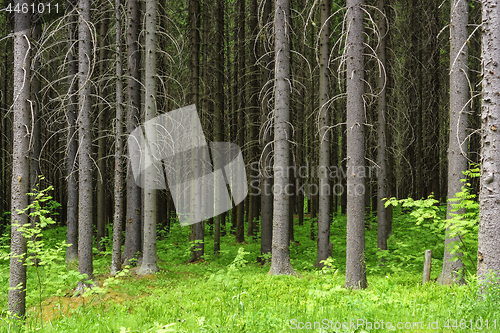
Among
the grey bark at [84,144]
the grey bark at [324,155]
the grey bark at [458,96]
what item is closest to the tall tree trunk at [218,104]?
the grey bark at [324,155]

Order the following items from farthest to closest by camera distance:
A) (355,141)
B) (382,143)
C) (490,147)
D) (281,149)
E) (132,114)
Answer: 1. (382,143)
2. (132,114)
3. (281,149)
4. (355,141)
5. (490,147)

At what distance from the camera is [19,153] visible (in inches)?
229

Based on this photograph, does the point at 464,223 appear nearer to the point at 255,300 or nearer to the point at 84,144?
the point at 255,300

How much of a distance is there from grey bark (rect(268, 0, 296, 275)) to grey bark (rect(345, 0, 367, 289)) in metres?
2.54

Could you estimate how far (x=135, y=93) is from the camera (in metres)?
11.3

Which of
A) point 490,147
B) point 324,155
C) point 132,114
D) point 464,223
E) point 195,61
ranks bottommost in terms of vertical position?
point 464,223

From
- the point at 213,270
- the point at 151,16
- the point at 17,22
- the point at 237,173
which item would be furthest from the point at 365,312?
the point at 237,173

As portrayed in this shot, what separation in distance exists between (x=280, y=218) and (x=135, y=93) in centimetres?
627

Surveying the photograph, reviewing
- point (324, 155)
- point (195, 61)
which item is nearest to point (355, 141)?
point (324, 155)

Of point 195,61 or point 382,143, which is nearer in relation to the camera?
point 382,143

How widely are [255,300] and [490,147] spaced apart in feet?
14.9

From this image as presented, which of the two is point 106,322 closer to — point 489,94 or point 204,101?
point 489,94

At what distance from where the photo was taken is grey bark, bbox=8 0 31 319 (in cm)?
573

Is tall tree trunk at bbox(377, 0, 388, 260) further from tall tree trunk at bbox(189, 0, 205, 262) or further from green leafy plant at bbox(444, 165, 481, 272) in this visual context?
tall tree trunk at bbox(189, 0, 205, 262)
